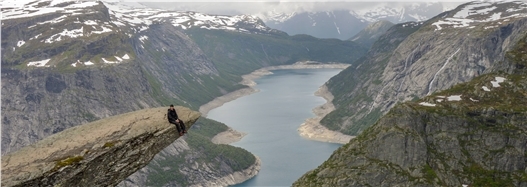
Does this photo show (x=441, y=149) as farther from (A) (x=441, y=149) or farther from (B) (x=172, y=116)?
(B) (x=172, y=116)

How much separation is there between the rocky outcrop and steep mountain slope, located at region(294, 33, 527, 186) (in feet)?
268

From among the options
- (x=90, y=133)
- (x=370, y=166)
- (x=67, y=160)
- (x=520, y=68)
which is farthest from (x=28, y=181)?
(x=520, y=68)

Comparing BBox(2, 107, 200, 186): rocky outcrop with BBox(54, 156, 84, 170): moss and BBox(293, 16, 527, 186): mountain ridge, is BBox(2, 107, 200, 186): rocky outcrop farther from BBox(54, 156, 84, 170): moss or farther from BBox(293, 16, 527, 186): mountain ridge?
BBox(293, 16, 527, 186): mountain ridge

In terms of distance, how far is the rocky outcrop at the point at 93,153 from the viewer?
28406 mm

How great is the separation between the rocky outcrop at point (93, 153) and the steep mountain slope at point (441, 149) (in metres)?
81.8

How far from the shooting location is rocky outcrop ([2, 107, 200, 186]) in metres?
28.4

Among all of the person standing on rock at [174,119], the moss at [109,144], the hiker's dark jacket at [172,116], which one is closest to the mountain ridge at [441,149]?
the person standing on rock at [174,119]

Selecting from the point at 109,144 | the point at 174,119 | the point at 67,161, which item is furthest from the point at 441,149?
the point at 67,161

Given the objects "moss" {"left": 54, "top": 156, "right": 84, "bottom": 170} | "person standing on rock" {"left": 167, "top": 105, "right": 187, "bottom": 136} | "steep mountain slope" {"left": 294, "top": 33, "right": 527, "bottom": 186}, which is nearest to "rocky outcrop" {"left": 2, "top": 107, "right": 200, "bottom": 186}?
"moss" {"left": 54, "top": 156, "right": 84, "bottom": 170}

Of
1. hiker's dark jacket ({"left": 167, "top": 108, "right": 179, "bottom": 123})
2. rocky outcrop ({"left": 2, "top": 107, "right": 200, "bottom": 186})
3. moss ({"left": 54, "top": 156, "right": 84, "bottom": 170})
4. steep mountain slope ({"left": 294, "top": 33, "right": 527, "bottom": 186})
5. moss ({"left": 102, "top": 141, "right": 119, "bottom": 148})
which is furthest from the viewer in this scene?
steep mountain slope ({"left": 294, "top": 33, "right": 527, "bottom": 186})

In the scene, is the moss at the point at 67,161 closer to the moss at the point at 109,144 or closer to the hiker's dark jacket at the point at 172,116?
the moss at the point at 109,144

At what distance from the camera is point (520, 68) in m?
134

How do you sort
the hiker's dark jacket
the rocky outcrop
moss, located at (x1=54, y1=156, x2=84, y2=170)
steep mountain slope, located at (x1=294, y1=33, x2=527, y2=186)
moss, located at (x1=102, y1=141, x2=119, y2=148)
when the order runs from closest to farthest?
the rocky outcrop
moss, located at (x1=54, y1=156, x2=84, y2=170)
moss, located at (x1=102, y1=141, x2=119, y2=148)
the hiker's dark jacket
steep mountain slope, located at (x1=294, y1=33, x2=527, y2=186)

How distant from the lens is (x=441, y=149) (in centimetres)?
11456
